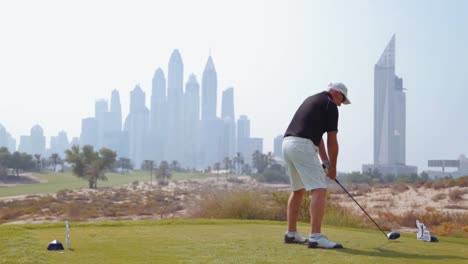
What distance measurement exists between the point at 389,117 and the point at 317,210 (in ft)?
438

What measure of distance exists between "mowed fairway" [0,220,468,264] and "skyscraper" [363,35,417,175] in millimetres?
105757

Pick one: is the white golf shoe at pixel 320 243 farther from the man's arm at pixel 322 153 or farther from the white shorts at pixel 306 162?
the man's arm at pixel 322 153

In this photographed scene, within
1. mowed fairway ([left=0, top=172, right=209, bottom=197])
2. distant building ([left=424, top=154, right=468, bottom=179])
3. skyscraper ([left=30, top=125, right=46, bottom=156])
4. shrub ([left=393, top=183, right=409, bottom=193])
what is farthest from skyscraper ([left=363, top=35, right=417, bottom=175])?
skyscraper ([left=30, top=125, right=46, bottom=156])

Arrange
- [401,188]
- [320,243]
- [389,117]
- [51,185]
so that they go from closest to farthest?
1. [320,243]
2. [401,188]
3. [51,185]
4. [389,117]

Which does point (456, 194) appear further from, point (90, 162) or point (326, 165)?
point (90, 162)

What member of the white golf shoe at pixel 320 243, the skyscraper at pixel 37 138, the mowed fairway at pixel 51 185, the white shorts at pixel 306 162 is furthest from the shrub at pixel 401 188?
the skyscraper at pixel 37 138

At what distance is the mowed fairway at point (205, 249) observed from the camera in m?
4.96

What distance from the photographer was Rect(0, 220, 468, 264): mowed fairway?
4.96 metres

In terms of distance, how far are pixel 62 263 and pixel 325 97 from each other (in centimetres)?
336

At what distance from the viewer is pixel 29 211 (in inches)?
1540

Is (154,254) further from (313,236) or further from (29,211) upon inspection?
(29,211)

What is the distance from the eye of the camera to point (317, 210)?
6.12 m

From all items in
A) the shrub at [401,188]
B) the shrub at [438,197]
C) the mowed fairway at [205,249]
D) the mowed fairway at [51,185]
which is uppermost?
the mowed fairway at [205,249]

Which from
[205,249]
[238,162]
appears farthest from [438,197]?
[238,162]
